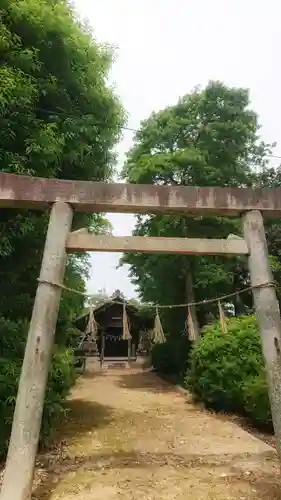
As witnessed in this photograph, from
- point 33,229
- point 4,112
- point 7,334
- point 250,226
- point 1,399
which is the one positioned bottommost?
point 1,399

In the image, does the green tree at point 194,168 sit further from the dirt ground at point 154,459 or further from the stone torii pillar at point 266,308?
the stone torii pillar at point 266,308

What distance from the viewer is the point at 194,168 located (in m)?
17.1

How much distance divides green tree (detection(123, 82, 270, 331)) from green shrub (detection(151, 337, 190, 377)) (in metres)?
0.95

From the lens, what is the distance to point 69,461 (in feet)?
19.5

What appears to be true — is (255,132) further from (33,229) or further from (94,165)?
(33,229)

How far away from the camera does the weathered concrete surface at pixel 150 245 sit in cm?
507

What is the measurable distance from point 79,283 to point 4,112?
491cm

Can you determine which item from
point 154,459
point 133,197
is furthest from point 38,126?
point 154,459

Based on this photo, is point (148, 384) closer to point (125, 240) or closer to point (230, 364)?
point (230, 364)

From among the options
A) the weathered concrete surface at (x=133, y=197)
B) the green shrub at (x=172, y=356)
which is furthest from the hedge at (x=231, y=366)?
the green shrub at (x=172, y=356)

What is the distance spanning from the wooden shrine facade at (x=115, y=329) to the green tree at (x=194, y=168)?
24.2 ft

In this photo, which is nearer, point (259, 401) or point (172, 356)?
point (259, 401)

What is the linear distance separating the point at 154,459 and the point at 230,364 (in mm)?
4429

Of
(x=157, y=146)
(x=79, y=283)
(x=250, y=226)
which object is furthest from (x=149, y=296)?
(x=250, y=226)
